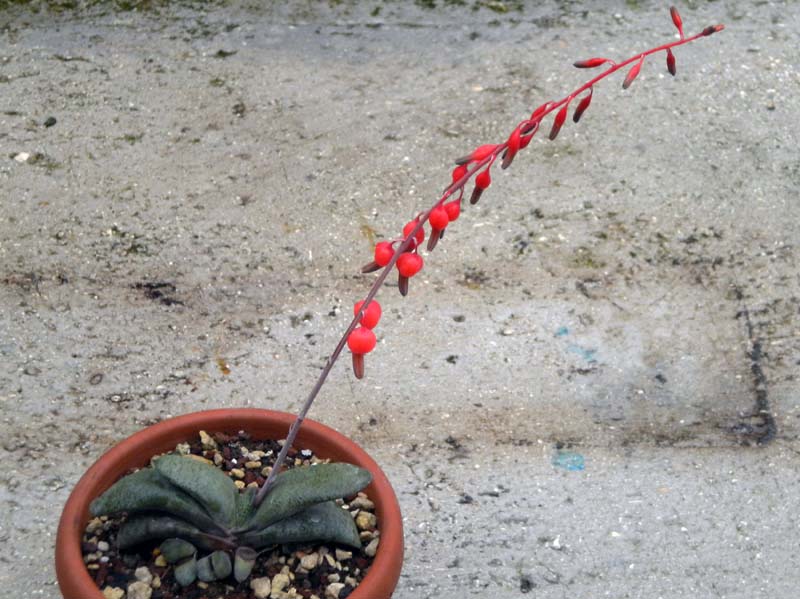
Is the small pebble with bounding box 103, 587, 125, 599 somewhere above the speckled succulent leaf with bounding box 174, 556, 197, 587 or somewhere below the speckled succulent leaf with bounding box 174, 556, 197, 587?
below

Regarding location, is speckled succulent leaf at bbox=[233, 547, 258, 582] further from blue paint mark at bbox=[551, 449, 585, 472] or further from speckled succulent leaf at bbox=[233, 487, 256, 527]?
blue paint mark at bbox=[551, 449, 585, 472]

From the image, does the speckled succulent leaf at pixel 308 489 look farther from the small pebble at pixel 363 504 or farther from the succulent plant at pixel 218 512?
the small pebble at pixel 363 504

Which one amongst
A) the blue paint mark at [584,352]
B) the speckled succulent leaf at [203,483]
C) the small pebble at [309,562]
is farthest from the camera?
the blue paint mark at [584,352]

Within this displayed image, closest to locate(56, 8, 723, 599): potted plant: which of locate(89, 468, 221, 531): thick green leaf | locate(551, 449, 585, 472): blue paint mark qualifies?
locate(89, 468, 221, 531): thick green leaf

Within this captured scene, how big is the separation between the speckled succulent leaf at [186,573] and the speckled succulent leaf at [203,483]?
9 centimetres

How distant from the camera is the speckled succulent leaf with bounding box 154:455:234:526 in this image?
1.46 metres

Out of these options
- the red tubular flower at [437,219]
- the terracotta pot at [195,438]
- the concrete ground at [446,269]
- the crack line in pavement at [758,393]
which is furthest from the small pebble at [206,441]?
the crack line in pavement at [758,393]

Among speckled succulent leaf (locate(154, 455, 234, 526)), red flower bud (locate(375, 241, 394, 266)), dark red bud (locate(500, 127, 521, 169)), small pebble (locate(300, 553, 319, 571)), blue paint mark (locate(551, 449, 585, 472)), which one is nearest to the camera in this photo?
dark red bud (locate(500, 127, 521, 169))

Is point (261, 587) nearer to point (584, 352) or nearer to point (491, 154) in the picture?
point (491, 154)

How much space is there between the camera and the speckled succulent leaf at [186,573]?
5.02ft

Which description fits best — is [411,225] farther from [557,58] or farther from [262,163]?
[557,58]

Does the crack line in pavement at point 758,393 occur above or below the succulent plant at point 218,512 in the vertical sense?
below

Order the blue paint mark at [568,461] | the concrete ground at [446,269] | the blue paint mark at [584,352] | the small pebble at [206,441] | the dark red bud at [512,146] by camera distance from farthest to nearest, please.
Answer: the blue paint mark at [584,352] < the blue paint mark at [568,461] < the concrete ground at [446,269] < the small pebble at [206,441] < the dark red bud at [512,146]

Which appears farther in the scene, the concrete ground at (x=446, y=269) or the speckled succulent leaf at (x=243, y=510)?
the concrete ground at (x=446, y=269)
